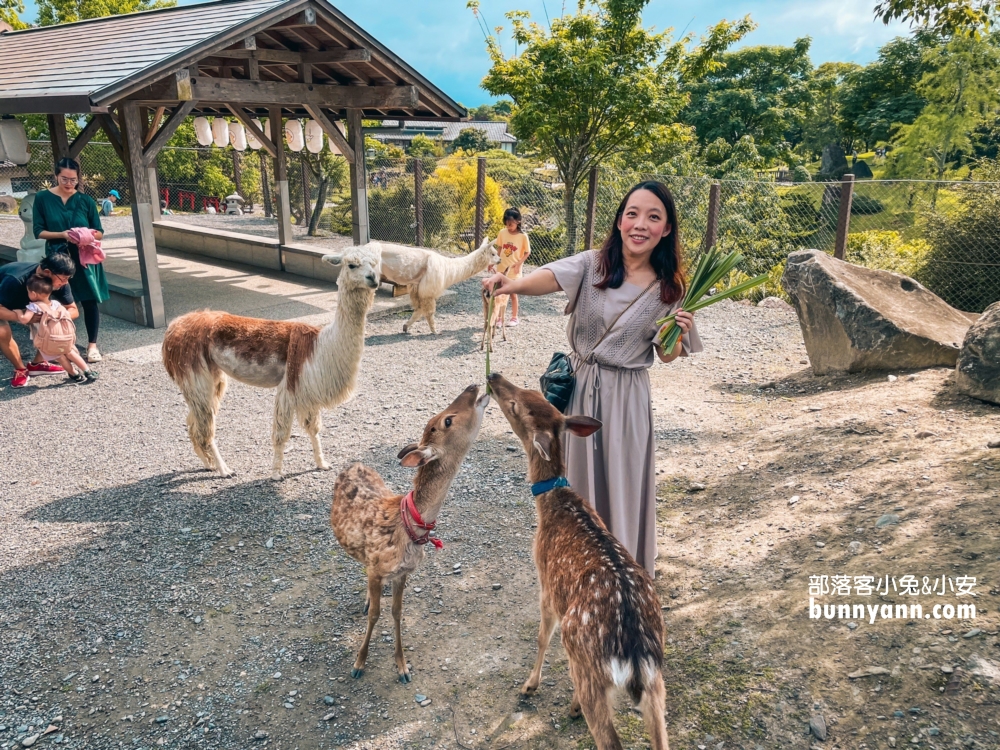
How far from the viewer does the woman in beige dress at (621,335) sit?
292 cm

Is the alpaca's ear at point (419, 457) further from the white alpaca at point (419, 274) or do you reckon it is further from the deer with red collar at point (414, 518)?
the white alpaca at point (419, 274)

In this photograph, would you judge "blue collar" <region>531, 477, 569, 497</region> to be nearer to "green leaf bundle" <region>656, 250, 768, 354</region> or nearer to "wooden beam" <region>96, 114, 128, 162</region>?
"green leaf bundle" <region>656, 250, 768, 354</region>

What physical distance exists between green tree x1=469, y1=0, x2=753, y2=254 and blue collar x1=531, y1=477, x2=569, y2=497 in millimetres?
9549

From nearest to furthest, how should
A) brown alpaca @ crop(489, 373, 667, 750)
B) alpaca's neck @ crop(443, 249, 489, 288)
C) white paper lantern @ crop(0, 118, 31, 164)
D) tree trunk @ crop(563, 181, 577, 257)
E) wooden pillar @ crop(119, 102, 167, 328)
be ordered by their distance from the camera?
brown alpaca @ crop(489, 373, 667, 750)
wooden pillar @ crop(119, 102, 167, 328)
white paper lantern @ crop(0, 118, 31, 164)
alpaca's neck @ crop(443, 249, 489, 288)
tree trunk @ crop(563, 181, 577, 257)

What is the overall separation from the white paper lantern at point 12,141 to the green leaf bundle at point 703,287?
9167 mm

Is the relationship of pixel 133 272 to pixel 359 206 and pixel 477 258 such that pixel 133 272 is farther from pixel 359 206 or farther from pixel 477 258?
pixel 477 258

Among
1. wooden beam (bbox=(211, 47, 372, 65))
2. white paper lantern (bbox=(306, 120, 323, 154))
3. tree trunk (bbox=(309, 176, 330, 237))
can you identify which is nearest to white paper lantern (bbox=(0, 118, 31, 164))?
wooden beam (bbox=(211, 47, 372, 65))

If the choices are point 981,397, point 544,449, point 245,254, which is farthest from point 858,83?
point 544,449

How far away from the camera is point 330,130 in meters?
9.81

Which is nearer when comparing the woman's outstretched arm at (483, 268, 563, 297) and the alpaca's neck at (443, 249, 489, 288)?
the woman's outstretched arm at (483, 268, 563, 297)

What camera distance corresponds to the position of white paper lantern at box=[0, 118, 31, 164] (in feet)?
29.0

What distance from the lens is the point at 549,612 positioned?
9.25 feet

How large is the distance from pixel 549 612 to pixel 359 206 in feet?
28.2

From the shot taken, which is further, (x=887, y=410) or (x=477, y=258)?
(x=477, y=258)
